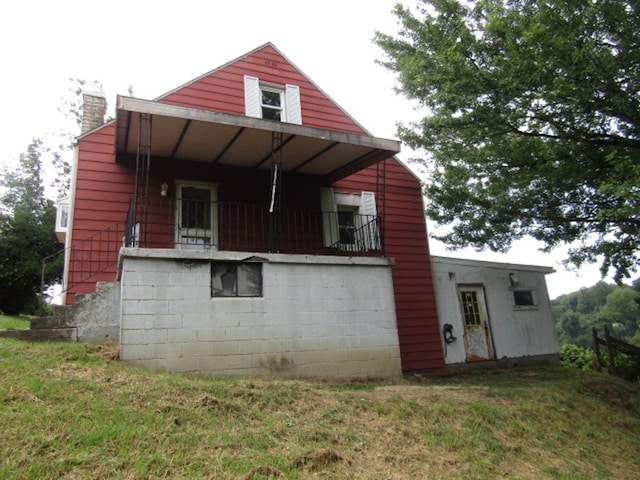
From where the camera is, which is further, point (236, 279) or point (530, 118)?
point (530, 118)

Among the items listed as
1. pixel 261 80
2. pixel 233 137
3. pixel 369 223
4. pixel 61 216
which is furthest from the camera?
pixel 61 216

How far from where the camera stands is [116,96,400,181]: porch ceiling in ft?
22.3

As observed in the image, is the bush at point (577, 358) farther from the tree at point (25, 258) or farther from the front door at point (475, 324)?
the tree at point (25, 258)

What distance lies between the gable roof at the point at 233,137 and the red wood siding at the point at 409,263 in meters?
1.70

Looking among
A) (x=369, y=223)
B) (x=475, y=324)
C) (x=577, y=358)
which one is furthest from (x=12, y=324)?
(x=577, y=358)

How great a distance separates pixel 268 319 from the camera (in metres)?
7.02

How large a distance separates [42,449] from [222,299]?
3460 mm

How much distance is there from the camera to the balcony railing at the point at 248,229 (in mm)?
8367

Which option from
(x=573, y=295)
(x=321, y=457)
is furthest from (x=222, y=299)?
(x=573, y=295)

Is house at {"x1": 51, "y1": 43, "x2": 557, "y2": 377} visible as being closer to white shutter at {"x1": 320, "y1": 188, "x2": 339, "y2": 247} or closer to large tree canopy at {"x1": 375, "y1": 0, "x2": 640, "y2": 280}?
white shutter at {"x1": 320, "y1": 188, "x2": 339, "y2": 247}

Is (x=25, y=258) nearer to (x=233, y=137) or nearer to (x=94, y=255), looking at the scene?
(x=94, y=255)

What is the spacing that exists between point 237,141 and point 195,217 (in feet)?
5.57

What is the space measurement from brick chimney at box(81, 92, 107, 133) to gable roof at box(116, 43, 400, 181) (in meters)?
1.15

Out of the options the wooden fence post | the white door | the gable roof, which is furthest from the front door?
the white door
